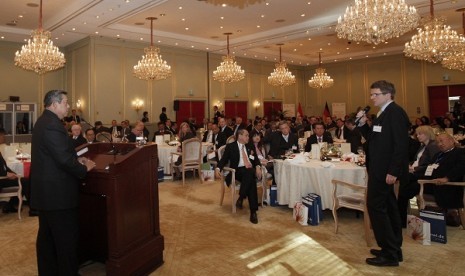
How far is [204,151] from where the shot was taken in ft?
29.3

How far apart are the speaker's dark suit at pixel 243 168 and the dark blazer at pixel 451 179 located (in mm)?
2372

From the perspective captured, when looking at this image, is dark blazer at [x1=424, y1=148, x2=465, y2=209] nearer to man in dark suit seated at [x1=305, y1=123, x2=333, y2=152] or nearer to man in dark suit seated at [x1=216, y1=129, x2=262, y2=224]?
man in dark suit seated at [x1=216, y1=129, x2=262, y2=224]

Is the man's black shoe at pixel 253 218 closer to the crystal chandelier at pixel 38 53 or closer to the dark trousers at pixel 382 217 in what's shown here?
the dark trousers at pixel 382 217

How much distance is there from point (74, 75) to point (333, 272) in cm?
1300

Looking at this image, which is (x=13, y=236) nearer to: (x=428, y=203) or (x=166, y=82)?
(x=428, y=203)

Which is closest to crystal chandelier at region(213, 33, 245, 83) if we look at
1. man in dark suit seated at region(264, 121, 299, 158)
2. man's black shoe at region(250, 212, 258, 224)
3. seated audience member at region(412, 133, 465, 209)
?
man in dark suit seated at region(264, 121, 299, 158)

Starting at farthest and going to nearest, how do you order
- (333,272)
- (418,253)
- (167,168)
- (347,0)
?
(347,0) → (167,168) → (418,253) → (333,272)

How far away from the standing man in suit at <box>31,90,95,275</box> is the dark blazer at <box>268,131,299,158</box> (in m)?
4.17

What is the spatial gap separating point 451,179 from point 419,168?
516 millimetres

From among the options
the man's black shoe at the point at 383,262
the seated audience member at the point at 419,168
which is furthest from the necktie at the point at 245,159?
the man's black shoe at the point at 383,262

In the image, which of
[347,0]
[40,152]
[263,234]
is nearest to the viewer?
[40,152]

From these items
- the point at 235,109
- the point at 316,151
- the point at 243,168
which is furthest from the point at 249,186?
the point at 235,109

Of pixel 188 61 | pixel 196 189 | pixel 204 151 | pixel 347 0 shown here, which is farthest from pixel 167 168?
pixel 188 61

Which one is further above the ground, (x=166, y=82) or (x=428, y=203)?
(x=166, y=82)
